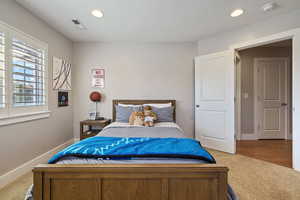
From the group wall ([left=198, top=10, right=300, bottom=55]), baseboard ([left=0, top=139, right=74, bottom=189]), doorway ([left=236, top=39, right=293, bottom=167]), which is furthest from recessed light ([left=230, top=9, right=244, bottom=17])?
baseboard ([left=0, top=139, right=74, bottom=189])

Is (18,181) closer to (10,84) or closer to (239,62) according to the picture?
(10,84)

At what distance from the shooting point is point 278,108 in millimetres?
4039

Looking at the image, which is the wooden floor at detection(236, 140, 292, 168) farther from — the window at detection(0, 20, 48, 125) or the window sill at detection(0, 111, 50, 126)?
the window at detection(0, 20, 48, 125)

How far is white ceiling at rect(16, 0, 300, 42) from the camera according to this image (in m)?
2.10

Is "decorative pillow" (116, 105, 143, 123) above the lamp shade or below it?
below

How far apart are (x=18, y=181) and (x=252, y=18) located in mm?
4199

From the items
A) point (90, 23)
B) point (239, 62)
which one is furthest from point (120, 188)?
point (239, 62)

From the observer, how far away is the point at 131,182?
44.0 inches

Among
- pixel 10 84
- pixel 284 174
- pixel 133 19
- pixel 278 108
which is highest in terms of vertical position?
pixel 133 19

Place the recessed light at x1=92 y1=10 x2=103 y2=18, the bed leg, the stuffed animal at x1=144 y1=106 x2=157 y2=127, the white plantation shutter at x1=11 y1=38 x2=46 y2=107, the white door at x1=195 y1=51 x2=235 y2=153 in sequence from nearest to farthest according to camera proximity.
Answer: the bed leg < the white plantation shutter at x1=11 y1=38 x2=46 y2=107 < the recessed light at x1=92 y1=10 x2=103 y2=18 < the stuffed animal at x1=144 y1=106 x2=157 y2=127 < the white door at x1=195 y1=51 x2=235 y2=153

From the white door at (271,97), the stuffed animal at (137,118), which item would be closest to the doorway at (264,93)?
the white door at (271,97)

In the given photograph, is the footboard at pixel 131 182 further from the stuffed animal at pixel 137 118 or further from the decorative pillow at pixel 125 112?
the decorative pillow at pixel 125 112

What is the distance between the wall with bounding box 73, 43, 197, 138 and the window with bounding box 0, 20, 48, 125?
944 mm

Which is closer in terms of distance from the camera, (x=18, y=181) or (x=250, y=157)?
(x=18, y=181)
